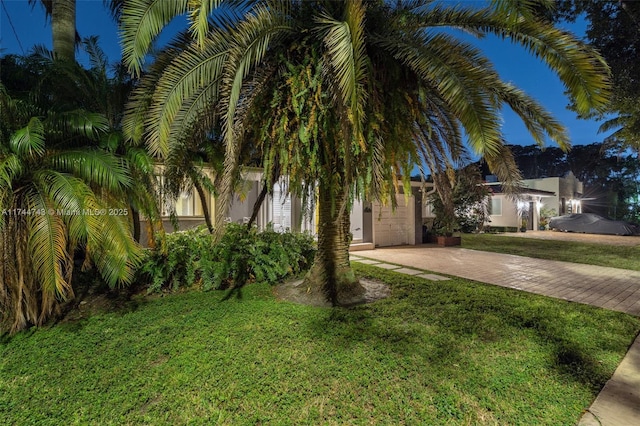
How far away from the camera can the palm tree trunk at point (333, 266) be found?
5.07m

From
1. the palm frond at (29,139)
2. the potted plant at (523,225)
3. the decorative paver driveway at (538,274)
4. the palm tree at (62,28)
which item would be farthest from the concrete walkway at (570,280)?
the potted plant at (523,225)

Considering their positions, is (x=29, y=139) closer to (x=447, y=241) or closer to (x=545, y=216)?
(x=447, y=241)

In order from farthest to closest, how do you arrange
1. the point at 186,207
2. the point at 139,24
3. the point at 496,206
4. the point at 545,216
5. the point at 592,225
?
the point at 545,216
the point at 496,206
the point at 592,225
the point at 186,207
the point at 139,24

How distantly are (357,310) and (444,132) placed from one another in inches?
129

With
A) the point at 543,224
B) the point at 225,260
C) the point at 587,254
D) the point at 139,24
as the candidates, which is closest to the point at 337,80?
the point at 139,24

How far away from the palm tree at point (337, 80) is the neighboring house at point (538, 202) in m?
15.7

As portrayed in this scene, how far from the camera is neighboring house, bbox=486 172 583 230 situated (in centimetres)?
1983

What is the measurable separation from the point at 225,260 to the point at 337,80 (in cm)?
405

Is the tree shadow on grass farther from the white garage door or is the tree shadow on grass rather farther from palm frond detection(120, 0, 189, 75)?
the white garage door

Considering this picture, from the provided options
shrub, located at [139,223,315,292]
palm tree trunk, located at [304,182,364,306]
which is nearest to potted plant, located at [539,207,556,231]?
shrub, located at [139,223,315,292]

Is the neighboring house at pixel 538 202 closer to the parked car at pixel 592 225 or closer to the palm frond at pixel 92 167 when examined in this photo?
the parked car at pixel 592 225

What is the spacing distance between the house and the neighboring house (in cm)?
805

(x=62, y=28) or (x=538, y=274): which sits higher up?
(x=62, y=28)

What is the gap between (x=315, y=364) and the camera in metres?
3.17
